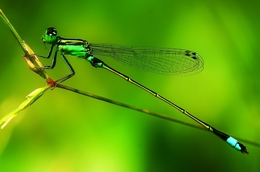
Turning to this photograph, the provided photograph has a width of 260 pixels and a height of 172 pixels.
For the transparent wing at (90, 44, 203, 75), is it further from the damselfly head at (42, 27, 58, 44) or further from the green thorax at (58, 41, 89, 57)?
the damselfly head at (42, 27, 58, 44)

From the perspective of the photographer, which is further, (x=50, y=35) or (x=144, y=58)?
(x=144, y=58)

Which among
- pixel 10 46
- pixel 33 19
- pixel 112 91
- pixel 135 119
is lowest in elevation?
pixel 135 119

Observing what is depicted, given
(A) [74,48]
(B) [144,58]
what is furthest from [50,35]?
(B) [144,58]

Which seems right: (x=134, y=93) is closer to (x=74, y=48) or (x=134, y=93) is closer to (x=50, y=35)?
(x=74, y=48)

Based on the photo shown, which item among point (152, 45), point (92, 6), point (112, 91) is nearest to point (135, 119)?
point (112, 91)

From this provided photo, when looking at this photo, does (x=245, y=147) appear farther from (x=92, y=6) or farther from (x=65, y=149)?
(x=92, y=6)

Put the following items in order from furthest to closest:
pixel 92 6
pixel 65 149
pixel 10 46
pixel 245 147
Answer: pixel 92 6, pixel 10 46, pixel 65 149, pixel 245 147
